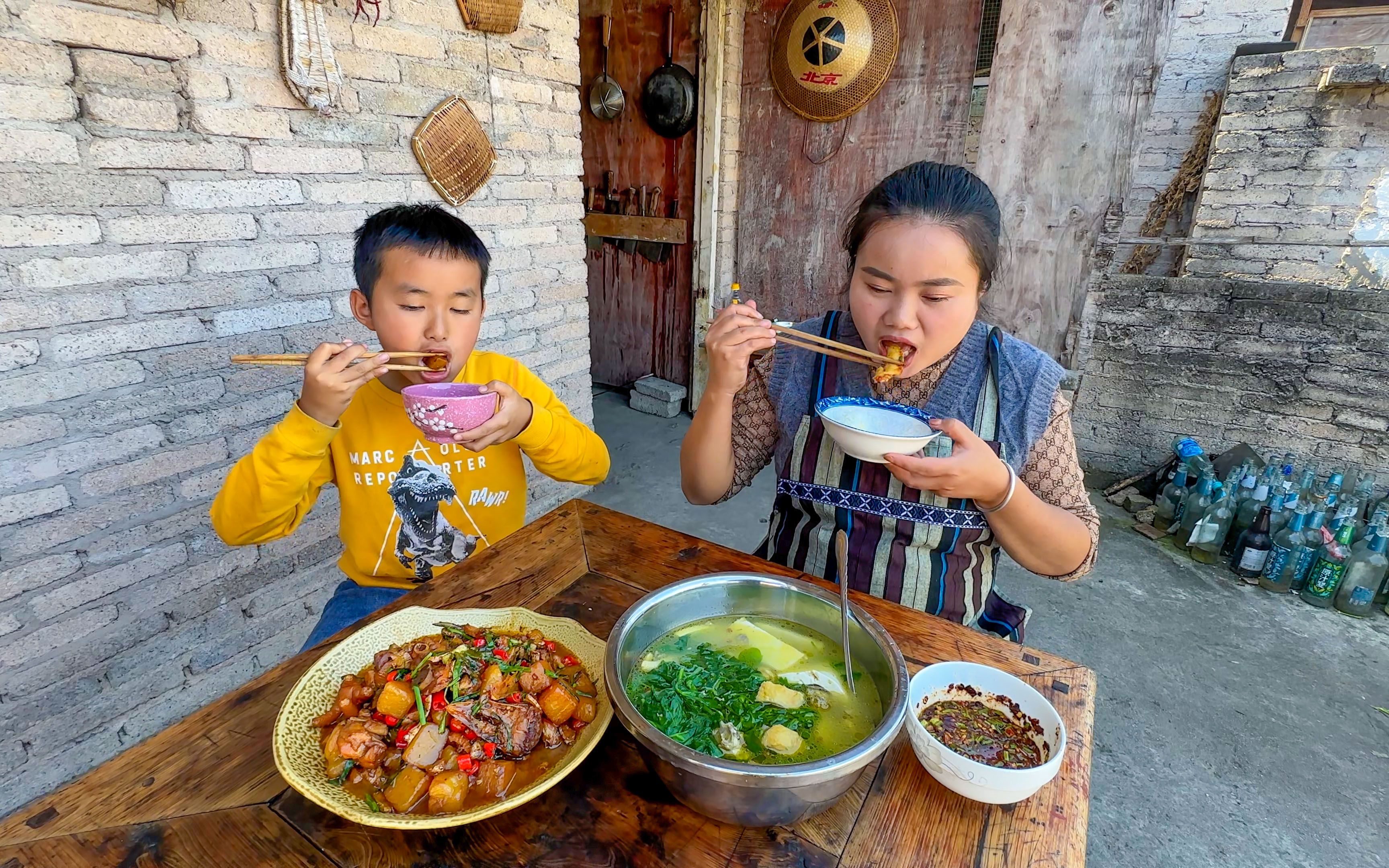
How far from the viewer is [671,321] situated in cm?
605

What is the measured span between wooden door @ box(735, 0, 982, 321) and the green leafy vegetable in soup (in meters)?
3.64

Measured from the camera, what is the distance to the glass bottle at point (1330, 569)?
356 cm

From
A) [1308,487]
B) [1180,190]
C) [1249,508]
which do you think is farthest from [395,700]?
[1180,190]

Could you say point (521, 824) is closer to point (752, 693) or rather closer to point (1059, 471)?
point (752, 693)

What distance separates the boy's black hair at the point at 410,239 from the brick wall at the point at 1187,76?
497 centimetres

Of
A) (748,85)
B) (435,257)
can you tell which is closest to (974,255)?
(435,257)

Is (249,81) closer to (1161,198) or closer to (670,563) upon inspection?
(670,563)

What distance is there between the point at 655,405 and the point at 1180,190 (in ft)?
16.0

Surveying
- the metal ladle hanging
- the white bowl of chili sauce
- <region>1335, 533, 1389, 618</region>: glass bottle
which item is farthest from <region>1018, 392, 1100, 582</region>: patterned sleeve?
the metal ladle hanging

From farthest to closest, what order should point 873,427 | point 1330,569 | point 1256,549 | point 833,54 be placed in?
point 833,54 → point 1256,549 → point 1330,569 → point 873,427

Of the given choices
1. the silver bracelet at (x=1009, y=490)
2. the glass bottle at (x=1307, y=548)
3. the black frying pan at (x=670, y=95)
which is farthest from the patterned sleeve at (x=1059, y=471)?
the black frying pan at (x=670, y=95)

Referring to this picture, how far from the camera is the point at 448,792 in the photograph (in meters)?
0.90

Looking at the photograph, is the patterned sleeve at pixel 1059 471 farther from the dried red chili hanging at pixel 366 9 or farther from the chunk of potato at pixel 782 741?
the dried red chili hanging at pixel 366 9

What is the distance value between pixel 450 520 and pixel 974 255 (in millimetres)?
1684
